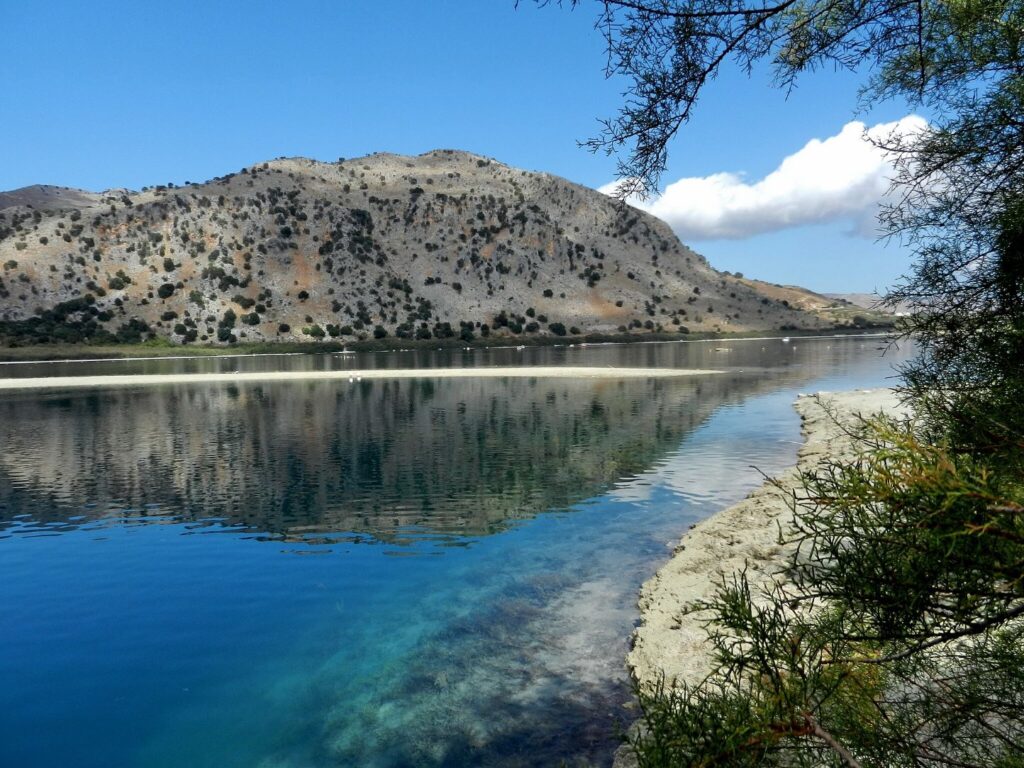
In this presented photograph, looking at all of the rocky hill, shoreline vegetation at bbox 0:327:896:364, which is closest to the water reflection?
shoreline vegetation at bbox 0:327:896:364

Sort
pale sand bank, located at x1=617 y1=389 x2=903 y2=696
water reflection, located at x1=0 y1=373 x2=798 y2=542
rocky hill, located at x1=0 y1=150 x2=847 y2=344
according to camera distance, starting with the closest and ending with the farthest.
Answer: pale sand bank, located at x1=617 y1=389 x2=903 y2=696 → water reflection, located at x1=0 y1=373 x2=798 y2=542 → rocky hill, located at x1=0 y1=150 x2=847 y2=344

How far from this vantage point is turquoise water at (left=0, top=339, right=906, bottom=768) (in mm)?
11320

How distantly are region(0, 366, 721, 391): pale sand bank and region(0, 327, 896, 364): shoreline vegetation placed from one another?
31.7 metres

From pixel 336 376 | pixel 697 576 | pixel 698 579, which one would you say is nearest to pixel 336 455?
pixel 697 576

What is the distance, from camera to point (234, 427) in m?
43.1

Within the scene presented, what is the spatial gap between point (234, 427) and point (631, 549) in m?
31.3

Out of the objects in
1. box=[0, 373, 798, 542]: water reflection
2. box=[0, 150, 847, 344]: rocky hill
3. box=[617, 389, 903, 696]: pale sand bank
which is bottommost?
box=[0, 373, 798, 542]: water reflection

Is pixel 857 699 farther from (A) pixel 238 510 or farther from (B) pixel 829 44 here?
(A) pixel 238 510

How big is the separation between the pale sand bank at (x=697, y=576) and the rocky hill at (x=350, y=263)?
117336 millimetres

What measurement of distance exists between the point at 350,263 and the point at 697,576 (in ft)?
452

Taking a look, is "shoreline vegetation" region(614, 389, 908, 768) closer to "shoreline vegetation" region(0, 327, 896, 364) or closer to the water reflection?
the water reflection

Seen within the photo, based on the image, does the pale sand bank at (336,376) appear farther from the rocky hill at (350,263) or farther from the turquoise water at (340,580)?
the rocky hill at (350,263)

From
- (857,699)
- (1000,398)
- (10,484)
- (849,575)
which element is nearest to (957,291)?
(1000,398)

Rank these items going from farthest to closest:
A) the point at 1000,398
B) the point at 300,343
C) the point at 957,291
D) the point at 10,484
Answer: the point at 300,343
the point at 10,484
the point at 957,291
the point at 1000,398
